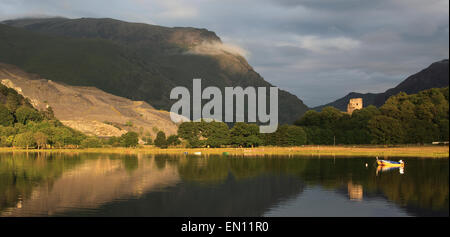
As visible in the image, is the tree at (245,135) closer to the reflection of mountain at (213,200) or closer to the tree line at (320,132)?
the tree line at (320,132)

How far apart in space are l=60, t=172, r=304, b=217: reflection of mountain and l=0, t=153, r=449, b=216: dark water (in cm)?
11

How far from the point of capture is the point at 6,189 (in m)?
59.6

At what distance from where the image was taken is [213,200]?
54.4 metres

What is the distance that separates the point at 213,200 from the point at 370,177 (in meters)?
32.8

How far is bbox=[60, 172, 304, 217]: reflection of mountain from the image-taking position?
46.9 meters

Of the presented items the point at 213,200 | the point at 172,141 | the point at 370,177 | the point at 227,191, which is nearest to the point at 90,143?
the point at 172,141

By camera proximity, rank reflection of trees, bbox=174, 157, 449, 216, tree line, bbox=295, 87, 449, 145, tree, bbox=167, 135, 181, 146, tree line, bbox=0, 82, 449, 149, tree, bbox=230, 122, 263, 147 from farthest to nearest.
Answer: tree, bbox=167, 135, 181, 146 < tree, bbox=230, 122, 263, 147 < tree line, bbox=0, 82, 449, 149 < tree line, bbox=295, 87, 449, 145 < reflection of trees, bbox=174, 157, 449, 216

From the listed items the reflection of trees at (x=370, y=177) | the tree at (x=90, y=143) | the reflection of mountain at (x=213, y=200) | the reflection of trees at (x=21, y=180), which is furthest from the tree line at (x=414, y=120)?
the reflection of trees at (x=21, y=180)

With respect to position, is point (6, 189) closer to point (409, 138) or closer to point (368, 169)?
point (368, 169)

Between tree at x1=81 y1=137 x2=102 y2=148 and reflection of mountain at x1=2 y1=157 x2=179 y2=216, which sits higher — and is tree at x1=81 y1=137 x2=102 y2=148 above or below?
above

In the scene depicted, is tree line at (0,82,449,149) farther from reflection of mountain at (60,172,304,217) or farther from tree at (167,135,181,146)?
reflection of mountain at (60,172,304,217)

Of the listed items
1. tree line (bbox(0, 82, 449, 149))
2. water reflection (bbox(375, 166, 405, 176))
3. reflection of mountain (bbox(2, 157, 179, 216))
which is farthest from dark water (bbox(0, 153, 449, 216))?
tree line (bbox(0, 82, 449, 149))

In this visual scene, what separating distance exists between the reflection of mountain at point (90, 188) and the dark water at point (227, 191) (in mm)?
92

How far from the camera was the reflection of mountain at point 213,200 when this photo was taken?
154 feet
